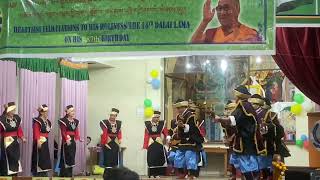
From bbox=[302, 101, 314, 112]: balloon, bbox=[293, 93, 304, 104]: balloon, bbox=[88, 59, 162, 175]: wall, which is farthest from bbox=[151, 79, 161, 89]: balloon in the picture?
bbox=[302, 101, 314, 112]: balloon

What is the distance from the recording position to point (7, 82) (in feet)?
27.0

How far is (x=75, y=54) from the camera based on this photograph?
3.34 meters

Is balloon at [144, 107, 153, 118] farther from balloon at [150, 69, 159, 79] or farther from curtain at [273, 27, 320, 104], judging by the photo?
curtain at [273, 27, 320, 104]

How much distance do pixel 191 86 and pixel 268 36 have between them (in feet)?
26.2

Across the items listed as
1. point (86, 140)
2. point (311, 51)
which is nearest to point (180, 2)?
point (311, 51)

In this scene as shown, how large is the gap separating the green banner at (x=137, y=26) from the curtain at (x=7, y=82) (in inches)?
189

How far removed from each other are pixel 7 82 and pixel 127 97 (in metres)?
4.10

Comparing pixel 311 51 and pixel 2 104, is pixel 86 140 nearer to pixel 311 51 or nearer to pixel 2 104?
pixel 2 104

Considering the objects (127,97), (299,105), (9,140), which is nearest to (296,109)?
(299,105)

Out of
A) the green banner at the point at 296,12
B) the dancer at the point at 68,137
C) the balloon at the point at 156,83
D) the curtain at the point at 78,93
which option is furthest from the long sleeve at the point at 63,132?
the green banner at the point at 296,12

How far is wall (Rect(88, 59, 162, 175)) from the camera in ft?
38.2

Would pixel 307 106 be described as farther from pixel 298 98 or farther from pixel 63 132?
pixel 63 132

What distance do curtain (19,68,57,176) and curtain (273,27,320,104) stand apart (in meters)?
5.50

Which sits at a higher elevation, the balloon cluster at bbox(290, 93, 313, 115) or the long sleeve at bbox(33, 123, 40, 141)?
the balloon cluster at bbox(290, 93, 313, 115)
